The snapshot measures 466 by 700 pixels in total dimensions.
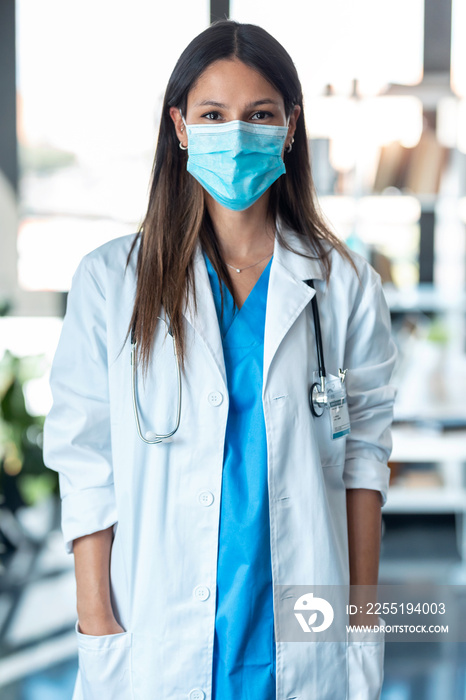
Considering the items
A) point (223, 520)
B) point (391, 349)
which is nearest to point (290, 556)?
point (223, 520)

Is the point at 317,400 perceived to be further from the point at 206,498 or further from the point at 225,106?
the point at 225,106

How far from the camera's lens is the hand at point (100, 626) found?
44.4 inches

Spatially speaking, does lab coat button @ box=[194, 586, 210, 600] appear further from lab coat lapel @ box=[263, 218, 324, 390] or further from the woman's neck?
the woman's neck

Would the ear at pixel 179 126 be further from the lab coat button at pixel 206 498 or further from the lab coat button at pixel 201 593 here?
the lab coat button at pixel 201 593

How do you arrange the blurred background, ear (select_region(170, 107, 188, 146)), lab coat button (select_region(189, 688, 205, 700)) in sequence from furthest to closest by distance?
the blurred background → ear (select_region(170, 107, 188, 146)) → lab coat button (select_region(189, 688, 205, 700))

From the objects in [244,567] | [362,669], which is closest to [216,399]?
[244,567]

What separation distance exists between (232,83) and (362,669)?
0.98 metres

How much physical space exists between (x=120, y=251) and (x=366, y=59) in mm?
2728

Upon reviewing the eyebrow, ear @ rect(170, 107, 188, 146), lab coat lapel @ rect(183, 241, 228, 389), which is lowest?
lab coat lapel @ rect(183, 241, 228, 389)

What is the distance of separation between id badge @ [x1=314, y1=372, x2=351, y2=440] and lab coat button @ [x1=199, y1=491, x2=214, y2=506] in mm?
→ 226

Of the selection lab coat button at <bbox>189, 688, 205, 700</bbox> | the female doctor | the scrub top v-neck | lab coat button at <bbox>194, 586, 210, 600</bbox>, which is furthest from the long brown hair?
lab coat button at <bbox>189, 688, 205, 700</bbox>

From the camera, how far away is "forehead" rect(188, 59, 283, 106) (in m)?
1.14

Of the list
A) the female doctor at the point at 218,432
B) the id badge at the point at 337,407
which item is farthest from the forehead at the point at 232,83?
the id badge at the point at 337,407

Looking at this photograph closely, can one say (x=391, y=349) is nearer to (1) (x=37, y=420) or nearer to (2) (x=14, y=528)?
(1) (x=37, y=420)
